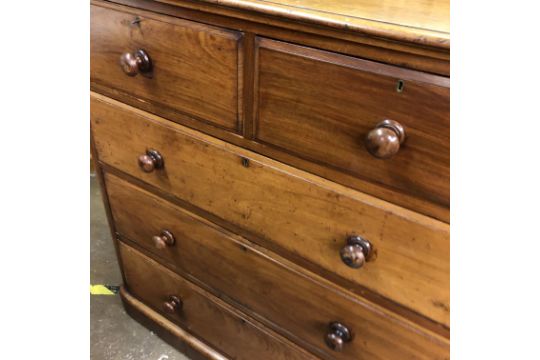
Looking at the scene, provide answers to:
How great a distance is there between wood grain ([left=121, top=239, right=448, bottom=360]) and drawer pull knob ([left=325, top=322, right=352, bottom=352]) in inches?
0.5

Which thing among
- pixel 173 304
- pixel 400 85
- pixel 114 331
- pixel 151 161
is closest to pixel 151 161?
pixel 151 161

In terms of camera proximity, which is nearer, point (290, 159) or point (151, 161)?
point (290, 159)

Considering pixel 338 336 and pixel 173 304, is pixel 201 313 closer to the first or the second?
pixel 173 304

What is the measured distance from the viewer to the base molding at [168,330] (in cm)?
116

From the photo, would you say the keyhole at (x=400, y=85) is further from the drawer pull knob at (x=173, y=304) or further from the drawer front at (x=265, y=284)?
the drawer pull knob at (x=173, y=304)

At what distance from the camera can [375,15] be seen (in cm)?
55

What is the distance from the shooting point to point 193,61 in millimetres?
A: 726

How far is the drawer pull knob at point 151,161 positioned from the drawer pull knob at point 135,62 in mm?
170

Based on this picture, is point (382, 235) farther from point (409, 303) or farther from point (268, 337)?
point (268, 337)

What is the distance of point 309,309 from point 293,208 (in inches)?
8.4

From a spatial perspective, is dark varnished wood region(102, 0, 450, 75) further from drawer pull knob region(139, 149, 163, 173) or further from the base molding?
the base molding

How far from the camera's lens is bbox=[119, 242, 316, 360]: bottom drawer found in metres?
0.97

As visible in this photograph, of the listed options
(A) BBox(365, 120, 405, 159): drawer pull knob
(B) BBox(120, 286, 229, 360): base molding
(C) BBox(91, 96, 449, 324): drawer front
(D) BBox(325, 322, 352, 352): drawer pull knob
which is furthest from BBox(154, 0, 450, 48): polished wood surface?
(B) BBox(120, 286, 229, 360): base molding
